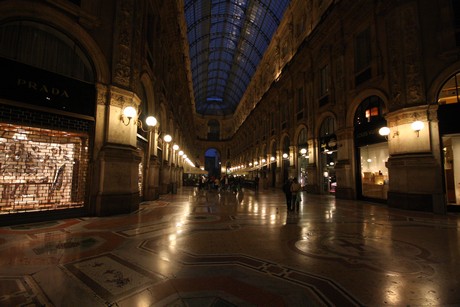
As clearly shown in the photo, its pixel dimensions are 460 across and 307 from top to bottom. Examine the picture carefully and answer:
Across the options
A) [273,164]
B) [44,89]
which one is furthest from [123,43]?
A: [273,164]

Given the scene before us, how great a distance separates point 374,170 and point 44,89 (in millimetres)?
15685

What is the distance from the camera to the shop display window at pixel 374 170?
12.4 m

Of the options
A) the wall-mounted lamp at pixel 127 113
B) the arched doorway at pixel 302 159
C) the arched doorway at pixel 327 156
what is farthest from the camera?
the arched doorway at pixel 302 159

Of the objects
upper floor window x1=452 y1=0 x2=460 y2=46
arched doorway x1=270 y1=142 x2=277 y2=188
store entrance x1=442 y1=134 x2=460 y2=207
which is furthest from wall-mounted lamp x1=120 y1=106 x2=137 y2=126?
arched doorway x1=270 y1=142 x2=277 y2=188

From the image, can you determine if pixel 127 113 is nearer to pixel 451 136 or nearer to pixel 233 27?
pixel 451 136

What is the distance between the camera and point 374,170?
518 inches

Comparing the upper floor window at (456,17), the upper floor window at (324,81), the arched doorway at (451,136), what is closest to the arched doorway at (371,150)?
the arched doorway at (451,136)

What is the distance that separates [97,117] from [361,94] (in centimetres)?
1379

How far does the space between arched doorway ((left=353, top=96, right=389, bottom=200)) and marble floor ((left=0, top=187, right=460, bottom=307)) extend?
7.10 meters

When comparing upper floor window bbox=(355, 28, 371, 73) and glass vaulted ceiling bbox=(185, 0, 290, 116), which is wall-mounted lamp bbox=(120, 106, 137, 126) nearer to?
upper floor window bbox=(355, 28, 371, 73)

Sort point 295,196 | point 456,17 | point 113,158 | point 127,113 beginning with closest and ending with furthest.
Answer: point 113,158 < point 127,113 < point 295,196 < point 456,17

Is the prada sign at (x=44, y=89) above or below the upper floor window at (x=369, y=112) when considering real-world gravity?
below

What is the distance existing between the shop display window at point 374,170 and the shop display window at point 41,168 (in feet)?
46.8

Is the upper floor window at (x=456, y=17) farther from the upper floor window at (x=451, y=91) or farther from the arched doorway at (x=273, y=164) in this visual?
the arched doorway at (x=273, y=164)
